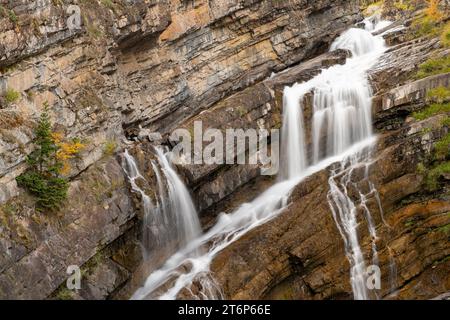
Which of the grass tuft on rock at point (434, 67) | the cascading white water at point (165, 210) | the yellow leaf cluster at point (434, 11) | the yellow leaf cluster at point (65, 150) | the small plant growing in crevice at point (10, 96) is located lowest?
the cascading white water at point (165, 210)

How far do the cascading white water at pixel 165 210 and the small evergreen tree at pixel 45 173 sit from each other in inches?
102

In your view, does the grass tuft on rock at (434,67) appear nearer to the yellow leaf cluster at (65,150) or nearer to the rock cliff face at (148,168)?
the rock cliff face at (148,168)

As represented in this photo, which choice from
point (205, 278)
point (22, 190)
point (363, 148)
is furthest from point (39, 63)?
point (363, 148)

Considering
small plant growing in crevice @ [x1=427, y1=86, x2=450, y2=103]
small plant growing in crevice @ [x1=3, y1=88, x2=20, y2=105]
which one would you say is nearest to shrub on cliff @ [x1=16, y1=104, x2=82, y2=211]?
small plant growing in crevice @ [x1=3, y1=88, x2=20, y2=105]

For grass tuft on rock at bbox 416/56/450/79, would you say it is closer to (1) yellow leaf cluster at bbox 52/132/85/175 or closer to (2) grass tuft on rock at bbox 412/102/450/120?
(2) grass tuft on rock at bbox 412/102/450/120

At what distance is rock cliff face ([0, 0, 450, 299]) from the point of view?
60.7 feet

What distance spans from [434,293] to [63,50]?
16.0m

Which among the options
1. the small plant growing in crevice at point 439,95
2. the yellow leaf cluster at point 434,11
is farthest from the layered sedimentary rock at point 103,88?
the yellow leaf cluster at point 434,11

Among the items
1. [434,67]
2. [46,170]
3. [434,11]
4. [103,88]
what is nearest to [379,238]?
[434,67]

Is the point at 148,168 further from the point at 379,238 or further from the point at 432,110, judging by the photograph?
the point at 432,110

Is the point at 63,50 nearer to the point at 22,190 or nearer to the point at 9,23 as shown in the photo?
the point at 9,23

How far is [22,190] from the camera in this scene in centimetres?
1856

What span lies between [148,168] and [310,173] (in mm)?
6371

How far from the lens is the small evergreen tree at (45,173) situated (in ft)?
61.1
